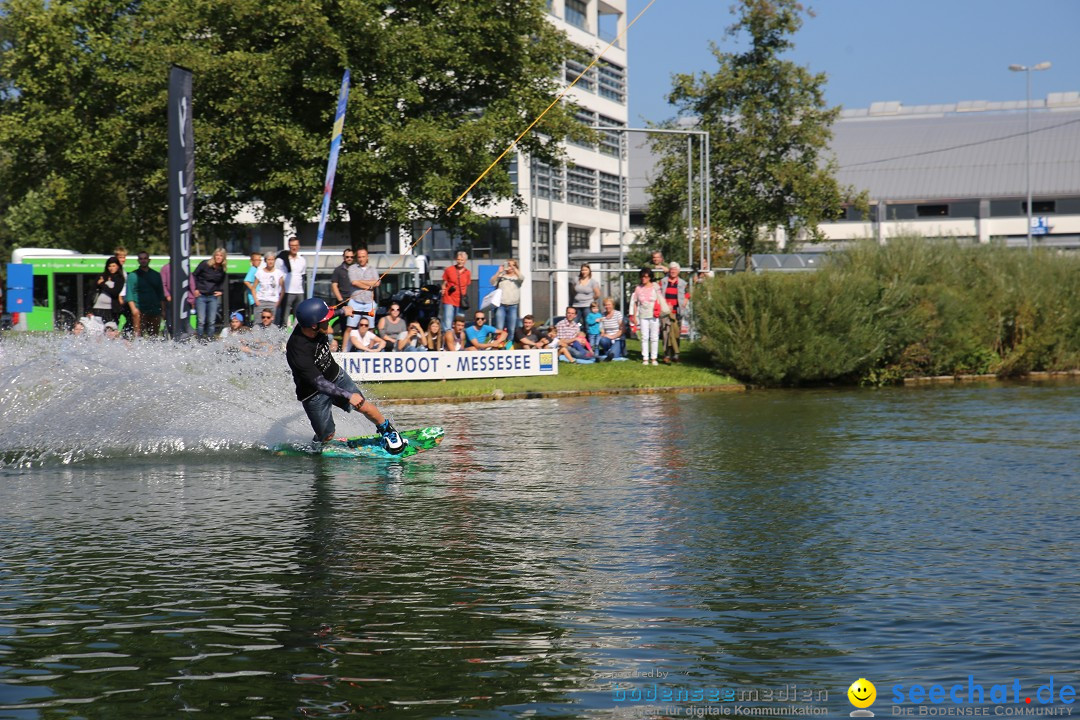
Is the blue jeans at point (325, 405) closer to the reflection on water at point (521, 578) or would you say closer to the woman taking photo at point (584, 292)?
the reflection on water at point (521, 578)

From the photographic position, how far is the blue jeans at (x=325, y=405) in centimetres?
1437

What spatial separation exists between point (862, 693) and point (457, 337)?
72.5 feet

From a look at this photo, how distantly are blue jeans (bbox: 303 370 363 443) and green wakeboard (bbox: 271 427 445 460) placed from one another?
9.1 inches

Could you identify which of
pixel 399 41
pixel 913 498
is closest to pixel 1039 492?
pixel 913 498

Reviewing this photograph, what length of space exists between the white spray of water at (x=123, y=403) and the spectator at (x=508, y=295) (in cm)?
1109

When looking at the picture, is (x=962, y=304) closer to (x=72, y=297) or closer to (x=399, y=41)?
(x=399, y=41)

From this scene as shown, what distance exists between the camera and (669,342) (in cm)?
2980

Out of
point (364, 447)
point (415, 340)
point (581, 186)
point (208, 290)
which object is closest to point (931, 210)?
point (581, 186)

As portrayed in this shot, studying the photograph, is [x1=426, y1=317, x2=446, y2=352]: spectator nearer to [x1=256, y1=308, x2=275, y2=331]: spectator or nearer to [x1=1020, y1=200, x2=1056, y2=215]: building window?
[x1=256, y1=308, x2=275, y2=331]: spectator

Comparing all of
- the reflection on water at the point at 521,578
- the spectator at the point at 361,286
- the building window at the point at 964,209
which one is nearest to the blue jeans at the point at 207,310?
the spectator at the point at 361,286

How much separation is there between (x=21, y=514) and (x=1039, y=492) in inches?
341

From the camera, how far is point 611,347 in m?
29.5

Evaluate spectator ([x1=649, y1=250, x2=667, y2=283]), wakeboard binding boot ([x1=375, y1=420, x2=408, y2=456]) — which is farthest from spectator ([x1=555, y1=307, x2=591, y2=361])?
wakeboard binding boot ([x1=375, y1=420, x2=408, y2=456])

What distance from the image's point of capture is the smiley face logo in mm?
5633
